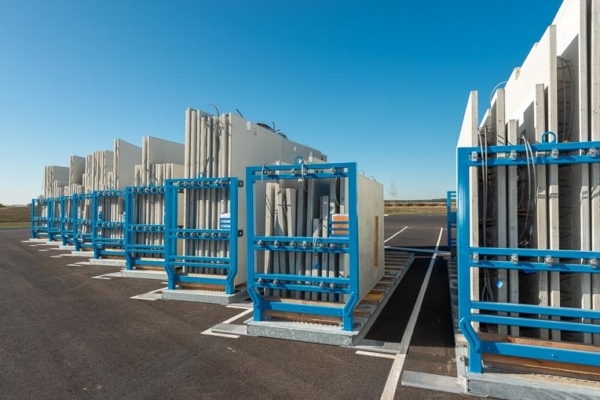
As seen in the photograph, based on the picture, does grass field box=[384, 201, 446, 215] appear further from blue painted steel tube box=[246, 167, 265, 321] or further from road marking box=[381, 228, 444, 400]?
blue painted steel tube box=[246, 167, 265, 321]

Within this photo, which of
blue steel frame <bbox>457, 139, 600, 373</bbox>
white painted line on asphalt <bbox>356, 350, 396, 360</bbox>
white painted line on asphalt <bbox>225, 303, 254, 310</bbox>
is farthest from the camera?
white painted line on asphalt <bbox>225, 303, 254, 310</bbox>

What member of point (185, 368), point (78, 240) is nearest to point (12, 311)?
point (185, 368)

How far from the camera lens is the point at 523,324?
12.1 ft

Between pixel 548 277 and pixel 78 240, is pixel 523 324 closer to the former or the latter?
pixel 548 277

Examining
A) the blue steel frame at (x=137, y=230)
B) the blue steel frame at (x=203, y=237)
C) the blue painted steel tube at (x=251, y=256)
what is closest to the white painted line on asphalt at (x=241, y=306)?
the blue steel frame at (x=203, y=237)

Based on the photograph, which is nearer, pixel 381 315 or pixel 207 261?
pixel 381 315

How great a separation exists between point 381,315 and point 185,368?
359cm

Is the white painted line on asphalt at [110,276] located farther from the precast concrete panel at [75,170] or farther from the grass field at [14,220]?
the grass field at [14,220]

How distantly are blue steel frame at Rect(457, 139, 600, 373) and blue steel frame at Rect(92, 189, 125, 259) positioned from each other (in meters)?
11.0

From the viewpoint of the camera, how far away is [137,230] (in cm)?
999

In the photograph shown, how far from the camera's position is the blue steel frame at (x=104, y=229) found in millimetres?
11891

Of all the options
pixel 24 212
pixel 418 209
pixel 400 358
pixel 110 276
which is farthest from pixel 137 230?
pixel 418 209

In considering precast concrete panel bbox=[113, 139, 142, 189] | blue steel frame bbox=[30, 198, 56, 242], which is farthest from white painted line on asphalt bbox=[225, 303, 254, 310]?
blue steel frame bbox=[30, 198, 56, 242]

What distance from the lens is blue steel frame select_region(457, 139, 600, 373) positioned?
349 centimetres
